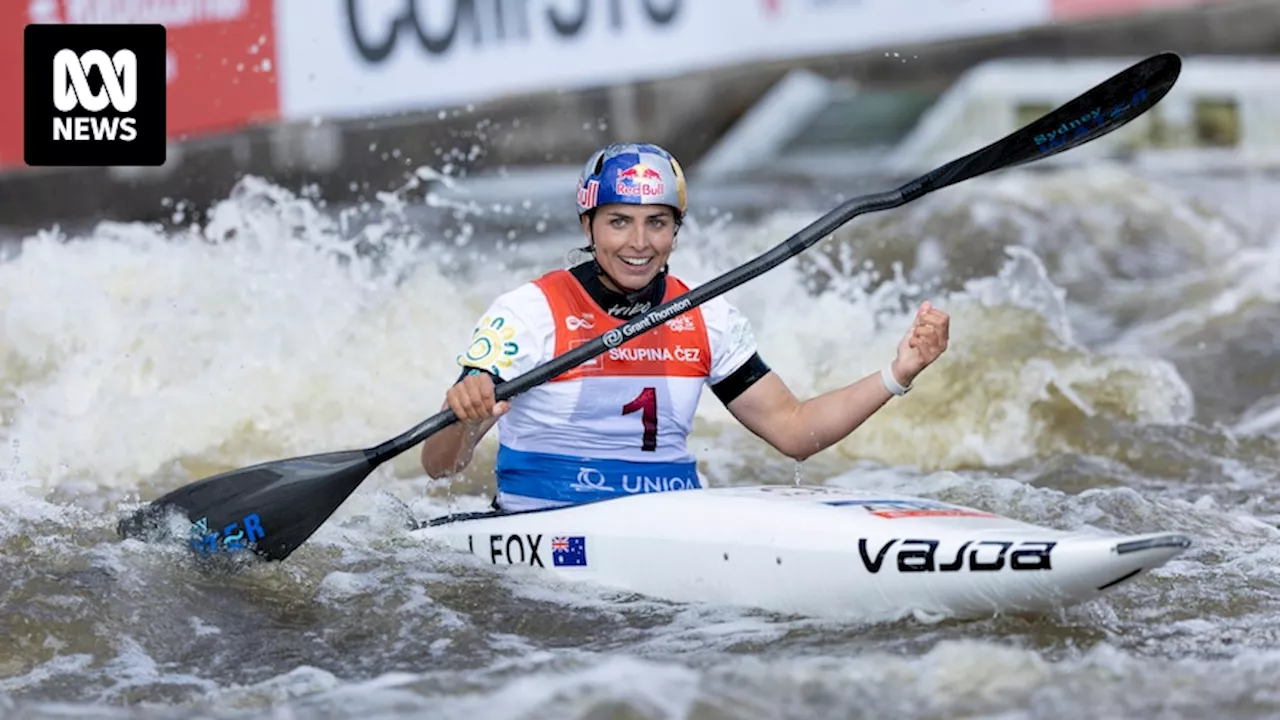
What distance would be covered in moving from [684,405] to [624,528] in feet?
1.44

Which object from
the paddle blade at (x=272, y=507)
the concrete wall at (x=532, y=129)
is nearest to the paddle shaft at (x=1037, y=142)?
the paddle blade at (x=272, y=507)

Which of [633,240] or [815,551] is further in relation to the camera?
[633,240]

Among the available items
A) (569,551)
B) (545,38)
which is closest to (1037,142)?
(569,551)

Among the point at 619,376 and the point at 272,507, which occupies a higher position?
the point at 619,376

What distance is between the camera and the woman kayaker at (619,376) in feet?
16.2

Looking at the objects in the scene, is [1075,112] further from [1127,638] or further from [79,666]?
[79,666]

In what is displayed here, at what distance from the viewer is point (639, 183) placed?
4.88 metres

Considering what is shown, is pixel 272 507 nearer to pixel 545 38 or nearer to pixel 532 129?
pixel 545 38

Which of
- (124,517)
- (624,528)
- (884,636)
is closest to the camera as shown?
(884,636)

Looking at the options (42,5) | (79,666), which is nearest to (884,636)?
(79,666)

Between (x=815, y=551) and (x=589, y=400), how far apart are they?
0.82 metres

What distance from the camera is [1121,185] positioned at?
12.7 meters

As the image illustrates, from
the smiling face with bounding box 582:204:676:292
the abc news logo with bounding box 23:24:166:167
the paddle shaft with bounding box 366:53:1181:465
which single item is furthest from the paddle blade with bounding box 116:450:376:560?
the abc news logo with bounding box 23:24:166:167

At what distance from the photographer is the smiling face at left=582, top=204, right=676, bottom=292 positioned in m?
4.90
